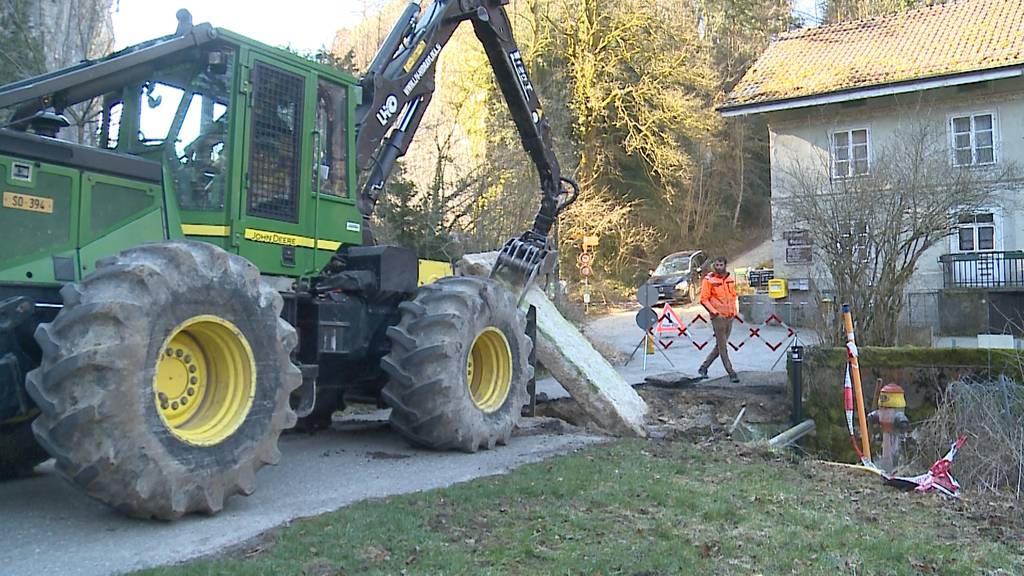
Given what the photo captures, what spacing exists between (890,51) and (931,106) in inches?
113

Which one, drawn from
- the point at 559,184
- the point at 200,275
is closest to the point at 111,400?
the point at 200,275

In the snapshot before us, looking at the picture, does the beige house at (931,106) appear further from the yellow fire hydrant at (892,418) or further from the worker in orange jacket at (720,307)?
the yellow fire hydrant at (892,418)

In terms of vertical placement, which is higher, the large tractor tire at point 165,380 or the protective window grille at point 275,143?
the protective window grille at point 275,143

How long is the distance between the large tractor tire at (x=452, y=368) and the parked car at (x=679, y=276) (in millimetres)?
23857

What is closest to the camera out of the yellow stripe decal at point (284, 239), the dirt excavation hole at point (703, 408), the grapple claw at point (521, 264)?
the yellow stripe decal at point (284, 239)

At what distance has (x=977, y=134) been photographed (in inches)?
977

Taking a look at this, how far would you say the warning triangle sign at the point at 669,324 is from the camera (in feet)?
65.8

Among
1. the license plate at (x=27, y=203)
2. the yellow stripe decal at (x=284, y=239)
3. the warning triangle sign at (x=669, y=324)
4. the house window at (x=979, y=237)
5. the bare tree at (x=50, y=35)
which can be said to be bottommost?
the warning triangle sign at (x=669, y=324)

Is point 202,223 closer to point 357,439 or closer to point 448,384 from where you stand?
point 448,384

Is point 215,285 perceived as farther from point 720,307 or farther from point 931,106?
point 931,106

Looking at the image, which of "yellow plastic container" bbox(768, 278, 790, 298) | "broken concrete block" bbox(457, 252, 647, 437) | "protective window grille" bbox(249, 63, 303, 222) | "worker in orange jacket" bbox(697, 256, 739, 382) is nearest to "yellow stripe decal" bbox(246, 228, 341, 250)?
"protective window grille" bbox(249, 63, 303, 222)

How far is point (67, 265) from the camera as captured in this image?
224 inches

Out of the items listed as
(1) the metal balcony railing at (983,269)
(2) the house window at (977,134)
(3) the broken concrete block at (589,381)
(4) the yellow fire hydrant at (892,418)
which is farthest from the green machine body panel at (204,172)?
(2) the house window at (977,134)

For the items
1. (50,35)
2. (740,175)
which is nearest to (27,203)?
(50,35)
